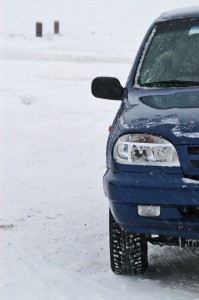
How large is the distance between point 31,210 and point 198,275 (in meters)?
2.08

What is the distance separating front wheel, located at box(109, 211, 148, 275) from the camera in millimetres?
4168

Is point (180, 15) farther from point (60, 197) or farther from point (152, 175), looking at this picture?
point (60, 197)

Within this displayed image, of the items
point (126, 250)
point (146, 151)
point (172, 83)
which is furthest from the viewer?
point (172, 83)

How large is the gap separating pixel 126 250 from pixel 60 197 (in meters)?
2.26

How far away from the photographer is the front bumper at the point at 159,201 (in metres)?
3.59

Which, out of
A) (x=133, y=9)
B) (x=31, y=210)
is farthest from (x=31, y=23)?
(x=31, y=210)

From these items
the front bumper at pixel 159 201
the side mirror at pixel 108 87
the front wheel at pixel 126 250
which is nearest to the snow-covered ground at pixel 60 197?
the front wheel at pixel 126 250

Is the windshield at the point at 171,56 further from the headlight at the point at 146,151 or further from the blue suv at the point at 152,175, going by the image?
the headlight at the point at 146,151

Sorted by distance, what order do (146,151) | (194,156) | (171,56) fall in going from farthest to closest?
Answer: (171,56)
(146,151)
(194,156)

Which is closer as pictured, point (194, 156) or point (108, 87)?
point (194, 156)

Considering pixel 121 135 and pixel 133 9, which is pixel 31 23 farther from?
pixel 121 135

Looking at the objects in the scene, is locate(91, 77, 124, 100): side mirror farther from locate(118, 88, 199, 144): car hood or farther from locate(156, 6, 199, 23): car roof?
locate(156, 6, 199, 23): car roof

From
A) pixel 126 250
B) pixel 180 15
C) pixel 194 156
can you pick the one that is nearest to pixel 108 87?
pixel 180 15

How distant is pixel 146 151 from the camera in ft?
12.3
